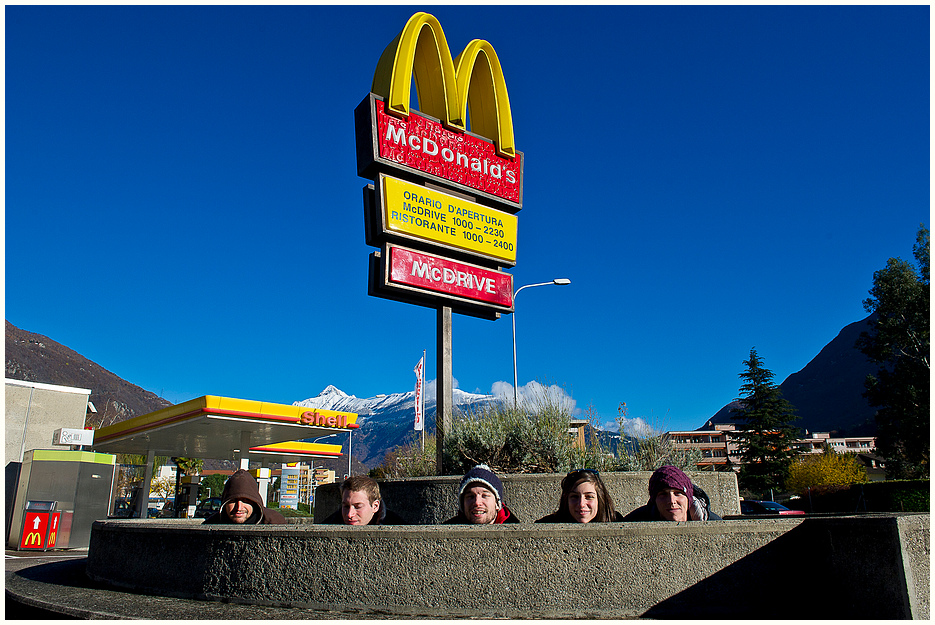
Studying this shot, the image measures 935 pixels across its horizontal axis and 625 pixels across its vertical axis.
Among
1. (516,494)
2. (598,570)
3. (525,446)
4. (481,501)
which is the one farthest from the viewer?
(525,446)

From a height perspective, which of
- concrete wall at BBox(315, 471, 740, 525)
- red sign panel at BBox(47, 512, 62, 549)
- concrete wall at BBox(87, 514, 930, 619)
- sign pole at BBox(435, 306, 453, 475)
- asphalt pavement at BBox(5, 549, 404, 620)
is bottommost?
red sign panel at BBox(47, 512, 62, 549)

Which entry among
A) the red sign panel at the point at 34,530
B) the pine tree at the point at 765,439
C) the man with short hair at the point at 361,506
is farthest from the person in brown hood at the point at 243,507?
the pine tree at the point at 765,439

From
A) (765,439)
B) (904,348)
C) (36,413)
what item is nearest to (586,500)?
(36,413)

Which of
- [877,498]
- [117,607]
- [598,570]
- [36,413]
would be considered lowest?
[877,498]

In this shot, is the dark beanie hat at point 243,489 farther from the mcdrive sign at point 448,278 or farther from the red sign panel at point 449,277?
the red sign panel at point 449,277

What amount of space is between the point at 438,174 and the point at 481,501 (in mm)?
8507

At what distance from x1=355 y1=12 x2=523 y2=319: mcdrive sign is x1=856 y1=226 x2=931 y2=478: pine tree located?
30531 millimetres

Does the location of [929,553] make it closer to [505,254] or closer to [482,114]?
[505,254]

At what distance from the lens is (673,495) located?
13.3ft

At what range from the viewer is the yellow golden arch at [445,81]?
1166 centimetres

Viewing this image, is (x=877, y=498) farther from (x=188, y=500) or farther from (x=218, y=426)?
(x=188, y=500)

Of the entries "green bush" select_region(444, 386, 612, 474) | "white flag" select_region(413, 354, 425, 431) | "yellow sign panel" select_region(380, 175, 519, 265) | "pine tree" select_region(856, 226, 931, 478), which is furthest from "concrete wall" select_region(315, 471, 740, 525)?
"pine tree" select_region(856, 226, 931, 478)

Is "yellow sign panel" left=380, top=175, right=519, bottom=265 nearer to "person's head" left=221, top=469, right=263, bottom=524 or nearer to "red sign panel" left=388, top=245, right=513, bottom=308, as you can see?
"red sign panel" left=388, top=245, right=513, bottom=308

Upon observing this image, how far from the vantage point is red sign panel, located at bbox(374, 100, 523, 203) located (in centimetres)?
1117
